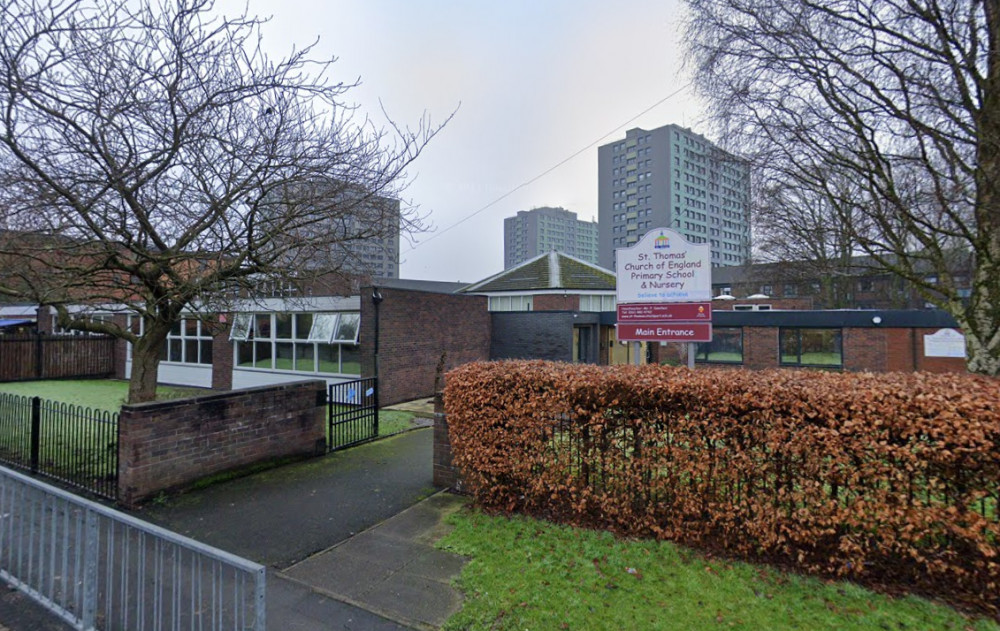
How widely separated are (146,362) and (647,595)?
790cm

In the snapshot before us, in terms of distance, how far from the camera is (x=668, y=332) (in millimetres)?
6578

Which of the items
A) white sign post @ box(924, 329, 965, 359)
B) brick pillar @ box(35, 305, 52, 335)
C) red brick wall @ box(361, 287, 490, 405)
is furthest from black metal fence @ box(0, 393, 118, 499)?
white sign post @ box(924, 329, 965, 359)

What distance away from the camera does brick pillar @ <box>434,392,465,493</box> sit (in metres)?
5.96

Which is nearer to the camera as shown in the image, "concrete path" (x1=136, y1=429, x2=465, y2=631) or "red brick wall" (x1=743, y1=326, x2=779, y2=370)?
"concrete path" (x1=136, y1=429, x2=465, y2=631)

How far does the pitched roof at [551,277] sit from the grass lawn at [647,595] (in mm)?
20699

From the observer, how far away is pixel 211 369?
55.0 feet

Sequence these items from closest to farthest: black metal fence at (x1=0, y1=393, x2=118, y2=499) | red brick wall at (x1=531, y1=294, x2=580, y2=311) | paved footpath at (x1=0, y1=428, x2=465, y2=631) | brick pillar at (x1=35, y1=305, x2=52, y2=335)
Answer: paved footpath at (x1=0, y1=428, x2=465, y2=631), black metal fence at (x1=0, y1=393, x2=118, y2=499), brick pillar at (x1=35, y1=305, x2=52, y2=335), red brick wall at (x1=531, y1=294, x2=580, y2=311)

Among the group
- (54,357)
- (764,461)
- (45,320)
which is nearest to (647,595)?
(764,461)

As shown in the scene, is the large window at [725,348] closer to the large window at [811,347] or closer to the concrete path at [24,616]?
the large window at [811,347]

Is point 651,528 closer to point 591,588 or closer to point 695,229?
point 591,588

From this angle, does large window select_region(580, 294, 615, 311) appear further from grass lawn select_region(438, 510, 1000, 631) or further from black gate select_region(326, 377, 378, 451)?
grass lawn select_region(438, 510, 1000, 631)

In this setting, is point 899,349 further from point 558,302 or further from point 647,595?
point 647,595

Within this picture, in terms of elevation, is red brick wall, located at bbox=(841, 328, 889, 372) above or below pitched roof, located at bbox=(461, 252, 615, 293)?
below

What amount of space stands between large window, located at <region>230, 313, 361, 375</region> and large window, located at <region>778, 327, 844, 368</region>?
1738cm
